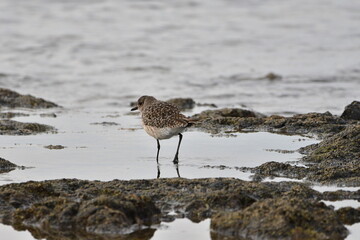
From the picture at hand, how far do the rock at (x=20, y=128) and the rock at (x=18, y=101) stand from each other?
8.24ft

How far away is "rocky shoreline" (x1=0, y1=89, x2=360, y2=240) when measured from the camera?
6.05 m

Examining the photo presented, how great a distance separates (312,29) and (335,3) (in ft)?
14.1

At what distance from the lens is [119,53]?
21.6 meters

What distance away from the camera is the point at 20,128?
36.9ft

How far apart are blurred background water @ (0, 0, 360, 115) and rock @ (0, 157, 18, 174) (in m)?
6.79

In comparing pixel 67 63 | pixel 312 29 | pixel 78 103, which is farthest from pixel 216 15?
pixel 78 103

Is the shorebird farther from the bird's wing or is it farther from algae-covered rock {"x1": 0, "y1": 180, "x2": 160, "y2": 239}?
algae-covered rock {"x1": 0, "y1": 180, "x2": 160, "y2": 239}

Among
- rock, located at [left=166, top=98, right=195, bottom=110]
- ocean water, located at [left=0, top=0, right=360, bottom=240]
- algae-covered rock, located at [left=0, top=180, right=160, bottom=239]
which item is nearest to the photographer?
algae-covered rock, located at [left=0, top=180, right=160, bottom=239]

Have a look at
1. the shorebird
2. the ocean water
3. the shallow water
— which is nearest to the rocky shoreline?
the ocean water

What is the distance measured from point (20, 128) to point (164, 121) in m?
2.79

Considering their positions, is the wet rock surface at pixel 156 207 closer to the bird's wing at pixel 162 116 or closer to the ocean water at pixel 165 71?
the ocean water at pixel 165 71

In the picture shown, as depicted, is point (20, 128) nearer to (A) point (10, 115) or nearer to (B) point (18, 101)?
(A) point (10, 115)

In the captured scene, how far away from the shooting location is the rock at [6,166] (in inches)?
336

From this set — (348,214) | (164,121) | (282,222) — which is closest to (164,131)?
(164,121)
